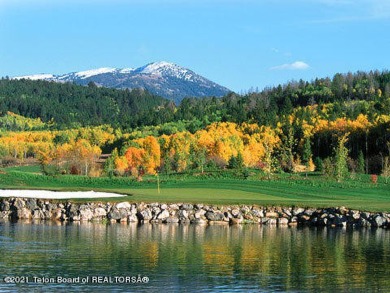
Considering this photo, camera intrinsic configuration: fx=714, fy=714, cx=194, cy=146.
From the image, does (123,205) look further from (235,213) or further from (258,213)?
(258,213)

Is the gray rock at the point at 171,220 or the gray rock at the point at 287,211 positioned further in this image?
the gray rock at the point at 287,211

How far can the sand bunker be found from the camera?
48.5m

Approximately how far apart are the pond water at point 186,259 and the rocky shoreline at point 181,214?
11.6 feet

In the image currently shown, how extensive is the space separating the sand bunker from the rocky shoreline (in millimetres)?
2135

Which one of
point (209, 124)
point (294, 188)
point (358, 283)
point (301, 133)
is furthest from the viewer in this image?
point (209, 124)

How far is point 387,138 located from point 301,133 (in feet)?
65.3

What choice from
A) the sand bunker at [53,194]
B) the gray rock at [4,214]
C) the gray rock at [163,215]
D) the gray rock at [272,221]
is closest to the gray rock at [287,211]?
the gray rock at [272,221]

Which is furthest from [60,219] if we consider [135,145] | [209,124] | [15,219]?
[209,124]

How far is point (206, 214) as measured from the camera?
1827 inches

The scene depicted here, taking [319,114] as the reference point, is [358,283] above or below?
below

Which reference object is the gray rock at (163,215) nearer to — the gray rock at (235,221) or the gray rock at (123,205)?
the gray rock at (123,205)

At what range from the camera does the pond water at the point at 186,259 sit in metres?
23.7

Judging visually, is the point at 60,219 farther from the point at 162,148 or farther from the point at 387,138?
the point at 387,138

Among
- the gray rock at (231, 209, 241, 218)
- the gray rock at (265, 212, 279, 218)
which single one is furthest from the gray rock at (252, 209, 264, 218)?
the gray rock at (231, 209, 241, 218)
